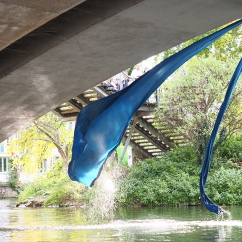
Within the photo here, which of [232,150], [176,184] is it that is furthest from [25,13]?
[232,150]

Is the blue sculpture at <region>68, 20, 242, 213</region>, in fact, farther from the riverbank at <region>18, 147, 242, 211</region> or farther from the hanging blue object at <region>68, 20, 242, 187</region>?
the riverbank at <region>18, 147, 242, 211</region>

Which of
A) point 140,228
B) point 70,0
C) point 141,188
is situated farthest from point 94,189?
point 70,0

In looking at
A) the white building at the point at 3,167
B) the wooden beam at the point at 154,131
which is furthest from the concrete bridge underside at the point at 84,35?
the white building at the point at 3,167

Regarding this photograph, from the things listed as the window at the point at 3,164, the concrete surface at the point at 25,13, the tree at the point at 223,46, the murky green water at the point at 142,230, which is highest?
the tree at the point at 223,46

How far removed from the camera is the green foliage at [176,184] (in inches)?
765

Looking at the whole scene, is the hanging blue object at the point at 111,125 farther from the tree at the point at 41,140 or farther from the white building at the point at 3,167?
the white building at the point at 3,167

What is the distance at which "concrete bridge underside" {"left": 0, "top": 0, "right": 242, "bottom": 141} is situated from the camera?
5.97 m

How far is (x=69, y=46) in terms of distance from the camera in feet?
23.1

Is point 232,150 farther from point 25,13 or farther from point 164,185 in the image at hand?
point 25,13

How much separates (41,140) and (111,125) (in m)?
25.5

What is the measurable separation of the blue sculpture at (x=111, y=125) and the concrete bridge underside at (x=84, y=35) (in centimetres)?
40

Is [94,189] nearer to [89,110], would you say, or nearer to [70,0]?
[89,110]

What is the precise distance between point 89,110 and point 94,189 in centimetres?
1508

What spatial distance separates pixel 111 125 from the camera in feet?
24.1
